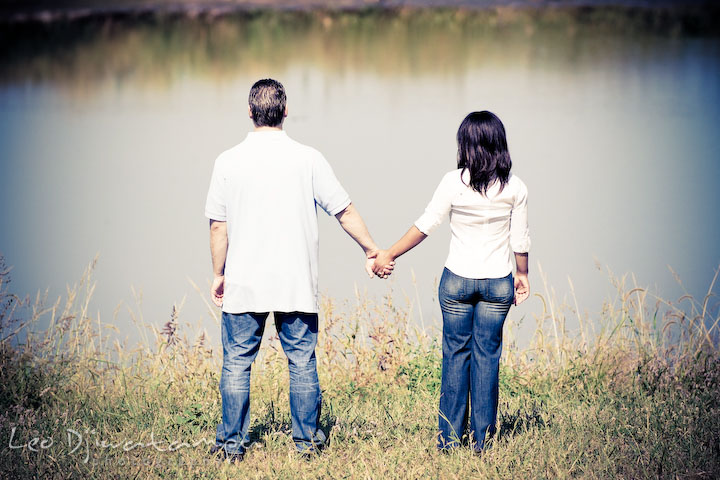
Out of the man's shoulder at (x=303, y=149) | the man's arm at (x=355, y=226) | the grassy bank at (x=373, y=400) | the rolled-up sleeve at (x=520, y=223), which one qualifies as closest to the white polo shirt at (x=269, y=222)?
the man's shoulder at (x=303, y=149)

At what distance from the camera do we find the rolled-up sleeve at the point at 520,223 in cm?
364

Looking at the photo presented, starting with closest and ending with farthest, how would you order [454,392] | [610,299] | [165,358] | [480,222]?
[480,222] < [454,392] < [165,358] < [610,299]

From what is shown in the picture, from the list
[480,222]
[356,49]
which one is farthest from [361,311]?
[356,49]

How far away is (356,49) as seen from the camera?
10469 millimetres

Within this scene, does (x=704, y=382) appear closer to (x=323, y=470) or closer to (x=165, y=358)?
(x=323, y=470)

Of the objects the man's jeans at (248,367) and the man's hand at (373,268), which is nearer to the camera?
the man's jeans at (248,367)

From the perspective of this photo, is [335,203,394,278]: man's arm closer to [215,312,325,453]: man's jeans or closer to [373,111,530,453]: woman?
[373,111,530,453]: woman

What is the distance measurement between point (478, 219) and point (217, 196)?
1.26m

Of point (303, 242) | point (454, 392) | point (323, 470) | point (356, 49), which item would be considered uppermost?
point (356, 49)

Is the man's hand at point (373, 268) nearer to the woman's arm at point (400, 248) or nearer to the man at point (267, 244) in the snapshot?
the woman's arm at point (400, 248)

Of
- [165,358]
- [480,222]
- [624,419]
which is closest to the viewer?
[480,222]

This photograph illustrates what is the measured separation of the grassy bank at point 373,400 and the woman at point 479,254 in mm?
374

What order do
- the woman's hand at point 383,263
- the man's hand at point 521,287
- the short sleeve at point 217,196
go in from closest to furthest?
the short sleeve at point 217,196
the man's hand at point 521,287
the woman's hand at point 383,263

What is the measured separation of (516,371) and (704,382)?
1142mm
